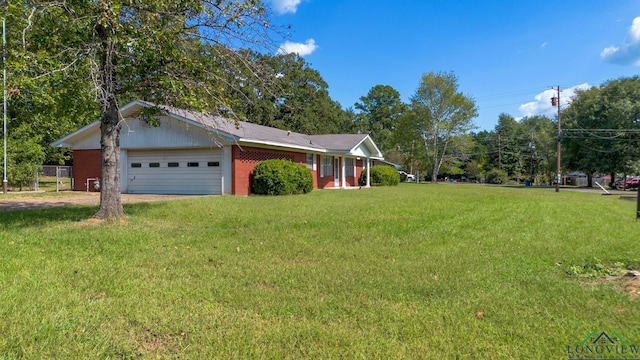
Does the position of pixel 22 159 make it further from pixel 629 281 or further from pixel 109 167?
pixel 629 281

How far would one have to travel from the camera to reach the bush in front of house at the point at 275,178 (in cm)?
1662

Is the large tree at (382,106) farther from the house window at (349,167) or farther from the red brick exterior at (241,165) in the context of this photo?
the red brick exterior at (241,165)

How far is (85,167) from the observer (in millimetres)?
19969

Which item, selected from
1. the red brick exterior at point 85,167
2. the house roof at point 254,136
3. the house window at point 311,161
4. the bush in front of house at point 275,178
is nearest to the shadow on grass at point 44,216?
the house roof at point 254,136

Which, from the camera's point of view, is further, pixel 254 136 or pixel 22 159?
pixel 22 159

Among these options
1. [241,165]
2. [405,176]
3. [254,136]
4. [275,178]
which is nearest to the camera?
[275,178]

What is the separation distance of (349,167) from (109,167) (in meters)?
21.1

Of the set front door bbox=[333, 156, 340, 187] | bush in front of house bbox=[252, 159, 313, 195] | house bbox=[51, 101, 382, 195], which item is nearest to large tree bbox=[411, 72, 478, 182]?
front door bbox=[333, 156, 340, 187]

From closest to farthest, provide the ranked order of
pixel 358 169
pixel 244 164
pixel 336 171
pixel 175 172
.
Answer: pixel 244 164, pixel 175 172, pixel 336 171, pixel 358 169

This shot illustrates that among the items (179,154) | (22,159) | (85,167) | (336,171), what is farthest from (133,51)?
(336,171)

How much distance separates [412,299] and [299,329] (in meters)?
1.28

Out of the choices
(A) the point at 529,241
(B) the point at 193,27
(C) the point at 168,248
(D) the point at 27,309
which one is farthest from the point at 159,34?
(A) the point at 529,241

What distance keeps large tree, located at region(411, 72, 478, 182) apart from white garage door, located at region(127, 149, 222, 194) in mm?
34636

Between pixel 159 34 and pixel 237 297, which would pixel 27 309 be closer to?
pixel 237 297
